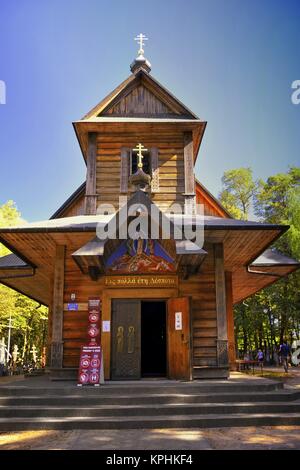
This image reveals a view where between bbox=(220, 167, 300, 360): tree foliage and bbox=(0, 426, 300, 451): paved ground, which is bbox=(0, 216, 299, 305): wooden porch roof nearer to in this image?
bbox=(0, 426, 300, 451): paved ground

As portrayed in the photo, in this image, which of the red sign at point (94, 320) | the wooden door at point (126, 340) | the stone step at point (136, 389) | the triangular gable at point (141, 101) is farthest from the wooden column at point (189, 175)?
the stone step at point (136, 389)

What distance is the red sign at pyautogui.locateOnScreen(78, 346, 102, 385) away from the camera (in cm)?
959

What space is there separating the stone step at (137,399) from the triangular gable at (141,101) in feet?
29.7

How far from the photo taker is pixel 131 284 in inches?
448

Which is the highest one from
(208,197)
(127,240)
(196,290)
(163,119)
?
(163,119)

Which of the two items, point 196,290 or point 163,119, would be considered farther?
point 163,119

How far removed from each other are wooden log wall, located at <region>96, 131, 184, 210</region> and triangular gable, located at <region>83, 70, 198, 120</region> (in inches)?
33.3

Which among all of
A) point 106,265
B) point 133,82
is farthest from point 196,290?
point 133,82

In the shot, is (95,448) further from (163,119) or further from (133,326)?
(163,119)

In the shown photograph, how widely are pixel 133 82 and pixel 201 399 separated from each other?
34.9ft

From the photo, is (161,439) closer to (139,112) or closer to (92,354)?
(92,354)

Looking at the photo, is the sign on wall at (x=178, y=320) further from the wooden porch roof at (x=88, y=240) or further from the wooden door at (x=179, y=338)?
the wooden porch roof at (x=88, y=240)

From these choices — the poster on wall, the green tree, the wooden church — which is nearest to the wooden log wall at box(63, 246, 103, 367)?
the wooden church

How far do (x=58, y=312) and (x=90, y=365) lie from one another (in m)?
2.05
